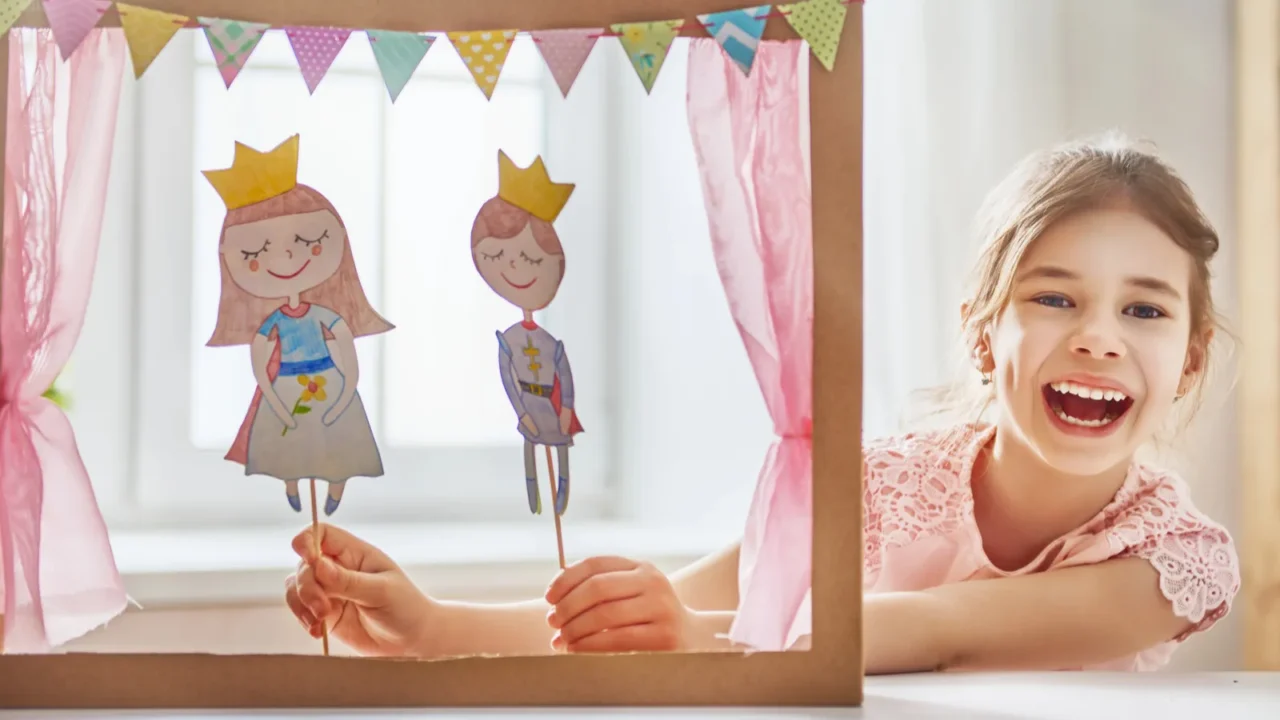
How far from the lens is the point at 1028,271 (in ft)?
3.76

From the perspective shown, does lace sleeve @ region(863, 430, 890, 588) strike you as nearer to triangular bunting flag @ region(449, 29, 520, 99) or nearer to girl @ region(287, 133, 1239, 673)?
girl @ region(287, 133, 1239, 673)

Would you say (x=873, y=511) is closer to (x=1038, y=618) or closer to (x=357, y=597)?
(x=1038, y=618)

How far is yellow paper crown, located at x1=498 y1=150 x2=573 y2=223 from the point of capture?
85cm

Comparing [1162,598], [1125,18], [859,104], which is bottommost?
[1162,598]

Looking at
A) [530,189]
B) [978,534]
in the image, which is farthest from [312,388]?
[978,534]

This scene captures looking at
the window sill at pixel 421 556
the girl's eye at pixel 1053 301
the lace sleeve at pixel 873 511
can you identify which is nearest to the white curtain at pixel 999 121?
the lace sleeve at pixel 873 511

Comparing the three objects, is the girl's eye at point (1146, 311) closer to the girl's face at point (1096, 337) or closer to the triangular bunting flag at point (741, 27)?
the girl's face at point (1096, 337)

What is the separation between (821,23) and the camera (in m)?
0.86

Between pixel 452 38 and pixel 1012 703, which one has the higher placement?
pixel 452 38

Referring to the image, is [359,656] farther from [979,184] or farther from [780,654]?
[979,184]

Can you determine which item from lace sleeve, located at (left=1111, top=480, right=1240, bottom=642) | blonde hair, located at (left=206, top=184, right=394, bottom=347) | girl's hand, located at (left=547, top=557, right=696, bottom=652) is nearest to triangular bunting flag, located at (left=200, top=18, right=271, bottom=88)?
blonde hair, located at (left=206, top=184, right=394, bottom=347)

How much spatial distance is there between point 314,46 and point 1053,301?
78 centimetres

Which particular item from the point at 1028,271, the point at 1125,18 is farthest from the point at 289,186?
the point at 1125,18

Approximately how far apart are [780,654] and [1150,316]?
568 millimetres
